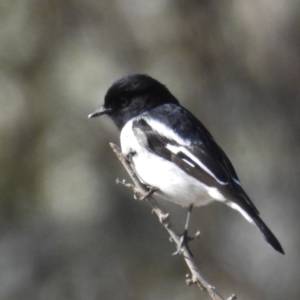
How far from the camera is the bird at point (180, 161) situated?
153 inches

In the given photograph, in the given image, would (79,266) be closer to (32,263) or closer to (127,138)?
(32,263)

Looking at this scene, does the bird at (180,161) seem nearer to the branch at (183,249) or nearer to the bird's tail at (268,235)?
the bird's tail at (268,235)

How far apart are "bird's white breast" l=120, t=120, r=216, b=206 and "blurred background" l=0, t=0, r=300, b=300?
7.95 feet

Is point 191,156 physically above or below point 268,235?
above

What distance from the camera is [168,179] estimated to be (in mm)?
4023

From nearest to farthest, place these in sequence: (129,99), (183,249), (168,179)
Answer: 1. (183,249)
2. (168,179)
3. (129,99)

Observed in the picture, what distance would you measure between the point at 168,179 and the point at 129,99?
2.66 feet

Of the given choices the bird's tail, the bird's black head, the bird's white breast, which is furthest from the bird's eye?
the bird's tail

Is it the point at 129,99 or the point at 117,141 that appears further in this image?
the point at 117,141

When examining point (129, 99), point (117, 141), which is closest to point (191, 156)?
point (129, 99)

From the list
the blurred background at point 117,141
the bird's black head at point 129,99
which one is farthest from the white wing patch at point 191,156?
the blurred background at point 117,141

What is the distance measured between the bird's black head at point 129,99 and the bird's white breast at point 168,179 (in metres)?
0.51

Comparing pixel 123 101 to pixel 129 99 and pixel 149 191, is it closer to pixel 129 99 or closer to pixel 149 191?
pixel 129 99

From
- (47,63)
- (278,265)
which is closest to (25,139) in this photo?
(47,63)
